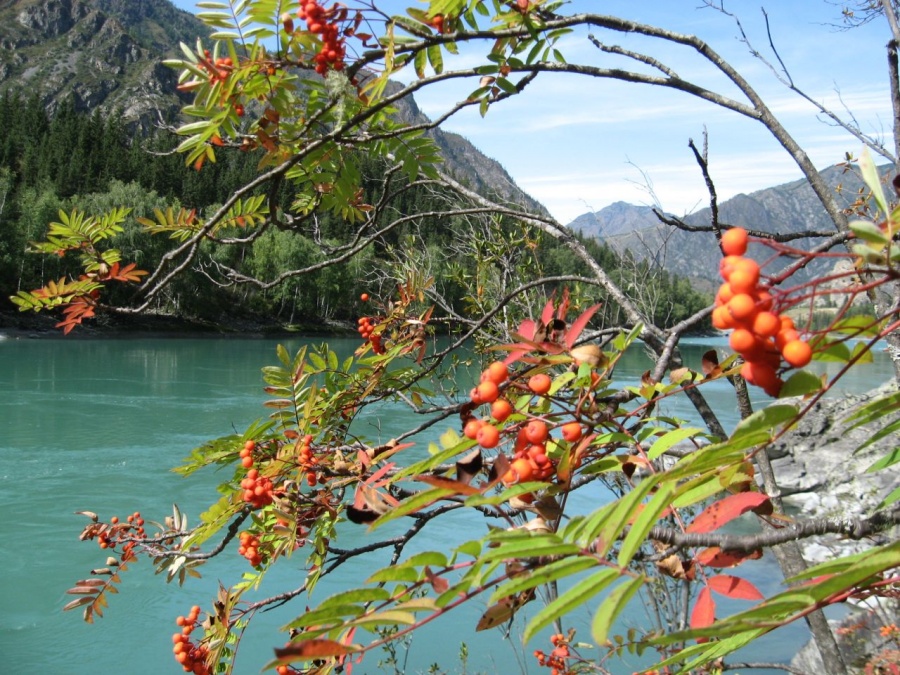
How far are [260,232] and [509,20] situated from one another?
70 cm

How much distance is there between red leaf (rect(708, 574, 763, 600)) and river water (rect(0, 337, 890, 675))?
1.19m

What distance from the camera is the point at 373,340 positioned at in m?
1.78

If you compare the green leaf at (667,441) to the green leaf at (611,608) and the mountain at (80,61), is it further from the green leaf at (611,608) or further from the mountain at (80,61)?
the mountain at (80,61)

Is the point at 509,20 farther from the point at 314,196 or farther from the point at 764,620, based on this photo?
the point at 764,620

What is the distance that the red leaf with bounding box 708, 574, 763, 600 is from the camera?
2.13ft

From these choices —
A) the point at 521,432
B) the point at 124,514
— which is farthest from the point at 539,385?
the point at 124,514

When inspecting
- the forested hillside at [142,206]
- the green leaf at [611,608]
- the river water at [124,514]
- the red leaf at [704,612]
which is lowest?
the river water at [124,514]

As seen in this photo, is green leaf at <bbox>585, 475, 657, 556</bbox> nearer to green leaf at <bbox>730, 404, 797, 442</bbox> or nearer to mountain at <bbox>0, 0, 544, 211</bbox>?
green leaf at <bbox>730, 404, 797, 442</bbox>

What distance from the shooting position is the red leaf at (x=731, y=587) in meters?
→ 0.65

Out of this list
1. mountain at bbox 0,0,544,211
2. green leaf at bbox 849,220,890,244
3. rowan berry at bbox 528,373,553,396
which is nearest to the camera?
green leaf at bbox 849,220,890,244

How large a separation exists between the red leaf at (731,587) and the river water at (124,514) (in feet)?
3.92

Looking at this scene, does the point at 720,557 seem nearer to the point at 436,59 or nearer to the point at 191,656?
the point at 191,656

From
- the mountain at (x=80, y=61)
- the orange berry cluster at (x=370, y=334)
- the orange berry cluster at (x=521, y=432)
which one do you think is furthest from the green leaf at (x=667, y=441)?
the mountain at (x=80, y=61)

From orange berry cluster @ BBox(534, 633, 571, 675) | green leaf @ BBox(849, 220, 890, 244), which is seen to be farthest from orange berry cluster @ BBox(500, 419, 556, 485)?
orange berry cluster @ BBox(534, 633, 571, 675)
